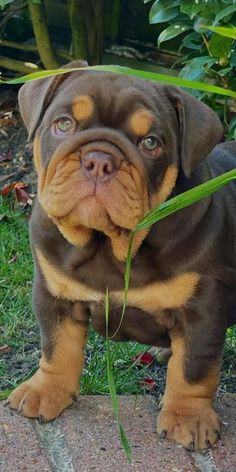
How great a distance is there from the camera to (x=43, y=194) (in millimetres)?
2736

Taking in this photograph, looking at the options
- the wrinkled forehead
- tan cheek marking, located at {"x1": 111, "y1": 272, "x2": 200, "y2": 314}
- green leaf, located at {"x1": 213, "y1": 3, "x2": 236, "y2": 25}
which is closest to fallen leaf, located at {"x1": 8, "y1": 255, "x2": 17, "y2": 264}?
green leaf, located at {"x1": 213, "y1": 3, "x2": 236, "y2": 25}

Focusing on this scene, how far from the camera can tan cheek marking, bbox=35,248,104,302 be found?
9.66 feet

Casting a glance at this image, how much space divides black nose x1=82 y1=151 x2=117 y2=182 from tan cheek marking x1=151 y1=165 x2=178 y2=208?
7.9 inches

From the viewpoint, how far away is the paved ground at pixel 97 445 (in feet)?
9.11

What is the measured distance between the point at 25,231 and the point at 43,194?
2066 mm

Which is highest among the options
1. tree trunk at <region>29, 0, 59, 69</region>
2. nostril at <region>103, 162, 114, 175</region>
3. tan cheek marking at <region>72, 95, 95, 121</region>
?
tan cheek marking at <region>72, 95, 95, 121</region>

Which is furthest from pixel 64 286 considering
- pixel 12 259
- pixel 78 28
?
pixel 78 28

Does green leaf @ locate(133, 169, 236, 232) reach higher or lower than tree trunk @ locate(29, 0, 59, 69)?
higher

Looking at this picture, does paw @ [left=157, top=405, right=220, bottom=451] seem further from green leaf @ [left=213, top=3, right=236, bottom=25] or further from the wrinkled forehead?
green leaf @ [left=213, top=3, right=236, bottom=25]

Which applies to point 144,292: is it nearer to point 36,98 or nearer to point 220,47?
point 36,98

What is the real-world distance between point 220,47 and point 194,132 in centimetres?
119

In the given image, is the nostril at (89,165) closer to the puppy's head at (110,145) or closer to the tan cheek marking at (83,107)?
the puppy's head at (110,145)

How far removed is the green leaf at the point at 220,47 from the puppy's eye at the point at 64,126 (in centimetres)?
126

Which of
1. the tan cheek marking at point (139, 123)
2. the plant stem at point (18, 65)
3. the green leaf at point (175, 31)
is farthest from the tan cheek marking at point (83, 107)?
the plant stem at point (18, 65)
